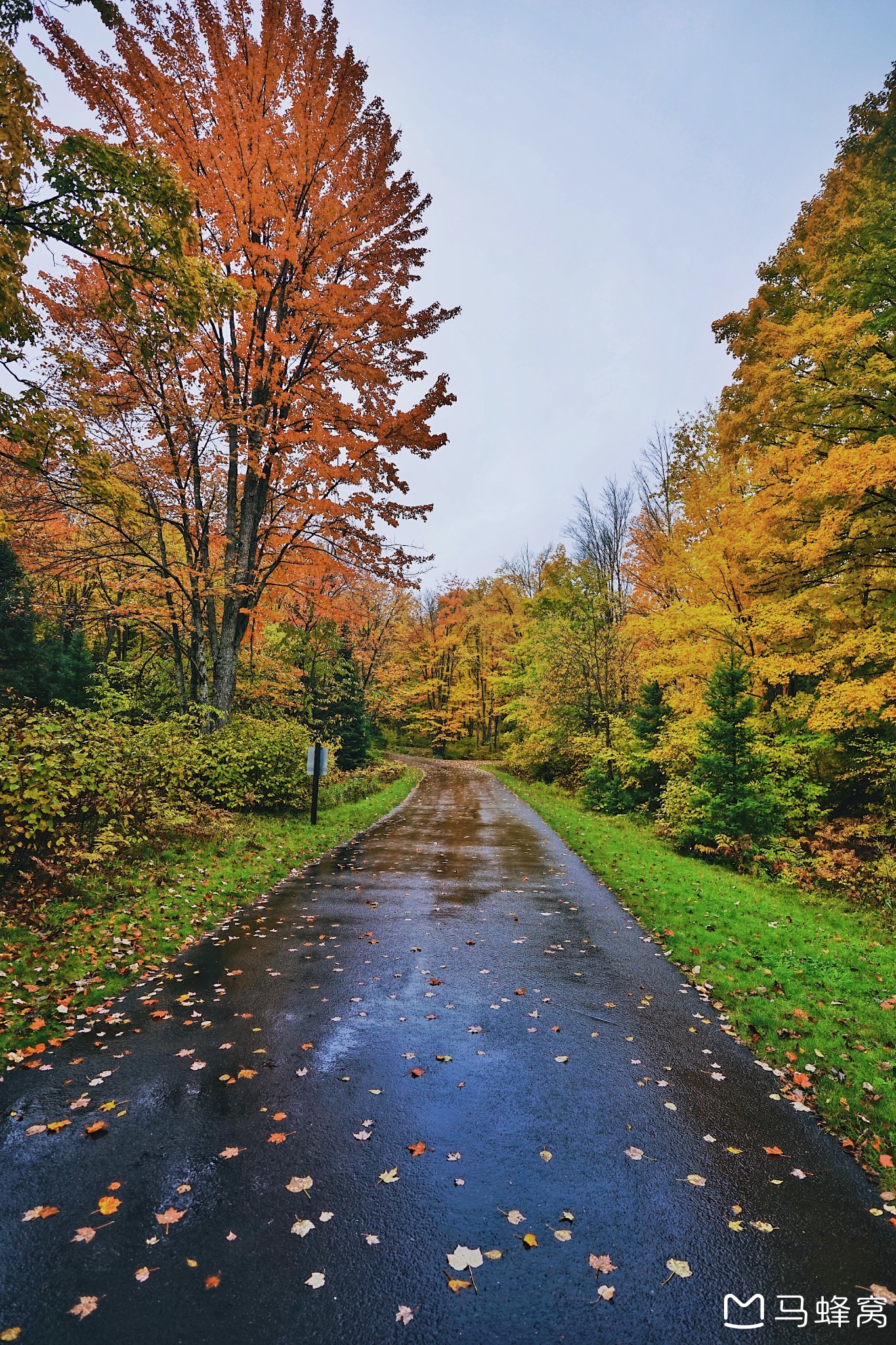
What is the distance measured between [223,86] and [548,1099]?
16.4 meters

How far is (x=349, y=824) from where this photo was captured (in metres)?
14.2

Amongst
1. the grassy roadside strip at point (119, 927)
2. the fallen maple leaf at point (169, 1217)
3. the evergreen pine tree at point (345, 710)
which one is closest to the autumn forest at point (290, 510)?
the grassy roadside strip at point (119, 927)

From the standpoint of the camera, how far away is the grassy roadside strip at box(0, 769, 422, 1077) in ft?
15.4

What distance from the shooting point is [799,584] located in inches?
487

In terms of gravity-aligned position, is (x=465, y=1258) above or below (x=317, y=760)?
below

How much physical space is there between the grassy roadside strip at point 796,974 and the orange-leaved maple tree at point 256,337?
28.7ft

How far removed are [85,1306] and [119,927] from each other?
4.55 m

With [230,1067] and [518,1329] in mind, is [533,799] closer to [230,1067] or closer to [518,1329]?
[230,1067]

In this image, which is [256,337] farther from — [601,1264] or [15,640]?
[15,640]

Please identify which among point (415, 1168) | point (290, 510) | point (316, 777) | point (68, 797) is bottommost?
point (415, 1168)

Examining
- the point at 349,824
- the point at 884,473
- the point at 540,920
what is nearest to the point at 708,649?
the point at 884,473

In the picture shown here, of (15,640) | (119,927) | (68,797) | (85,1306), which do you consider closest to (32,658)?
(15,640)

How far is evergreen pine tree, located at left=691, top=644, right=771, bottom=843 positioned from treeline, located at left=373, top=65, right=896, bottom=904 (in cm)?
4

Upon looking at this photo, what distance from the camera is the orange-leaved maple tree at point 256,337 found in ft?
36.4
